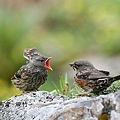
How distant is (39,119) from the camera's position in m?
4.88

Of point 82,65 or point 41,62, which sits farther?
point 41,62

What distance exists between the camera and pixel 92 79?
5.61 meters

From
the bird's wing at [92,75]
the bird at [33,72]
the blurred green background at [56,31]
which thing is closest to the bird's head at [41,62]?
the bird at [33,72]

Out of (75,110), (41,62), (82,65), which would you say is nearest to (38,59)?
(41,62)

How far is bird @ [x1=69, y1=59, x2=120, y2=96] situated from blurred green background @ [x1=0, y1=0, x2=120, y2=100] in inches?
189

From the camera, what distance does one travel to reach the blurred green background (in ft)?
40.4

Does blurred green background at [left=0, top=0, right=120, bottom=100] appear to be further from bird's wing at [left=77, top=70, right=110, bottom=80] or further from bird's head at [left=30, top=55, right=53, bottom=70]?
bird's wing at [left=77, top=70, right=110, bottom=80]

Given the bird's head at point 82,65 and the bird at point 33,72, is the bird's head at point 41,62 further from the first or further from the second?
the bird's head at point 82,65

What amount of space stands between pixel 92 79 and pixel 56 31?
28.2 ft

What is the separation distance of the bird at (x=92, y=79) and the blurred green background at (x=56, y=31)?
4.81 meters

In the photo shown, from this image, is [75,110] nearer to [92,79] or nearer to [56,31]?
[92,79]

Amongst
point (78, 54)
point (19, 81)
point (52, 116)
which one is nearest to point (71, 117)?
point (52, 116)

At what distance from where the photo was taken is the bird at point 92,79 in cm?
543

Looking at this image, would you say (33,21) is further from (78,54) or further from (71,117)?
(71,117)
